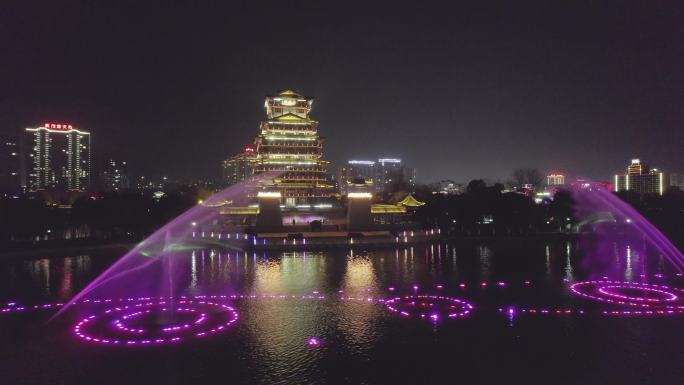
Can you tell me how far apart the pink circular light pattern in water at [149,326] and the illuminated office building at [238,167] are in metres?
104

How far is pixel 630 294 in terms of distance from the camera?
72.0ft

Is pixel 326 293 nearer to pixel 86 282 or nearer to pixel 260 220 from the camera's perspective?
pixel 86 282

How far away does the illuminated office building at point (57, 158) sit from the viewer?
133 m

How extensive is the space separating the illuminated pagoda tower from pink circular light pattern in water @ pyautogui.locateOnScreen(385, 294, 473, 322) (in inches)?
1887

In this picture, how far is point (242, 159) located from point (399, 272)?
115897 millimetres

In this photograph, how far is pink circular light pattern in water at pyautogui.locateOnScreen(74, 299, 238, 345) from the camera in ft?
52.6

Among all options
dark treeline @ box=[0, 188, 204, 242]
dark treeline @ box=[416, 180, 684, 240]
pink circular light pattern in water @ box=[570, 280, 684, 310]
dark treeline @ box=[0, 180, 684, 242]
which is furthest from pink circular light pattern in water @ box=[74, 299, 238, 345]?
dark treeline @ box=[416, 180, 684, 240]

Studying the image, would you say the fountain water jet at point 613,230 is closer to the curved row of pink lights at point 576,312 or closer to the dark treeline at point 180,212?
the dark treeline at point 180,212

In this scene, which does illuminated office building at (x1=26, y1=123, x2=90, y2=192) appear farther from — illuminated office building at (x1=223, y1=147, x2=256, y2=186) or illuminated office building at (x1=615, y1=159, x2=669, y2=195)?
illuminated office building at (x1=615, y1=159, x2=669, y2=195)

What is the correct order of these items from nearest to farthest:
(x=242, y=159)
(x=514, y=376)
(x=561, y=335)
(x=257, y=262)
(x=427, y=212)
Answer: (x=514, y=376) < (x=561, y=335) < (x=257, y=262) < (x=427, y=212) < (x=242, y=159)

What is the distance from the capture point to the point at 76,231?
53.3m

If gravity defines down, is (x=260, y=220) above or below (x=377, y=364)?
above

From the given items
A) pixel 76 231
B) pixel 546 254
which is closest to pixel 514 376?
pixel 546 254

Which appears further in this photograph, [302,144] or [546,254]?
[302,144]
